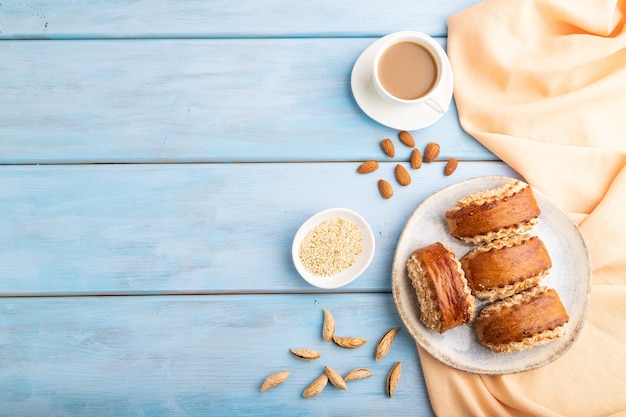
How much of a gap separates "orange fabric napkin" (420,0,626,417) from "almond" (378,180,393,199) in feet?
0.81

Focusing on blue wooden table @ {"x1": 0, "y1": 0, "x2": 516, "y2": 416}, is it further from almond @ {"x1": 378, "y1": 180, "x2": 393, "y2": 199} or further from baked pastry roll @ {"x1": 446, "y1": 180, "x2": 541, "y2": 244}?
baked pastry roll @ {"x1": 446, "y1": 180, "x2": 541, "y2": 244}

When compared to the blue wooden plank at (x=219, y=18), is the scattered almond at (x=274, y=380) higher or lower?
lower

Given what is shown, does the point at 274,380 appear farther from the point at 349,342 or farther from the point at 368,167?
the point at 368,167

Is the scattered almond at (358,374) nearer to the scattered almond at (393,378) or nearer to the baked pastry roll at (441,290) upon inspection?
the scattered almond at (393,378)

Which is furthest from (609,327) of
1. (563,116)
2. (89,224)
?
(89,224)

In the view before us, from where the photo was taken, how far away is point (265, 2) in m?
1.32

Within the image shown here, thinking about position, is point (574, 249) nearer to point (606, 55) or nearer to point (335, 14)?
point (606, 55)

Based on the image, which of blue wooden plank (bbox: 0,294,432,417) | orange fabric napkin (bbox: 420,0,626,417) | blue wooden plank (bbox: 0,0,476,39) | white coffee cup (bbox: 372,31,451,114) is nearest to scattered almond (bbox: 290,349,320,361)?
blue wooden plank (bbox: 0,294,432,417)

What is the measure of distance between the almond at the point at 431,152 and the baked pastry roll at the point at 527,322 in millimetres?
381

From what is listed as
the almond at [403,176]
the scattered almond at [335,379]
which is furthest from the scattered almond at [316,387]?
the almond at [403,176]

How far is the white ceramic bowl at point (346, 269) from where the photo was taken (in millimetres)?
1165

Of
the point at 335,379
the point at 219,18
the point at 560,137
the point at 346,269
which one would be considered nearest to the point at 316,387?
the point at 335,379

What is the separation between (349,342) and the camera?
46.4 inches

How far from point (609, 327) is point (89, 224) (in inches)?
49.2
